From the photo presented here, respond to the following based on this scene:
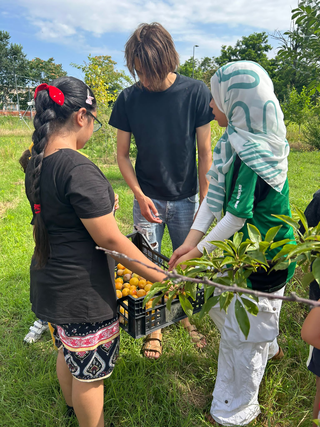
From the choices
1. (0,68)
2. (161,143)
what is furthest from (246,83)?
(0,68)

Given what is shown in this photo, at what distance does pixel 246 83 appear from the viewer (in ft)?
4.52

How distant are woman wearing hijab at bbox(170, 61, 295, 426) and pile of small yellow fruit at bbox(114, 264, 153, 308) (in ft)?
1.58

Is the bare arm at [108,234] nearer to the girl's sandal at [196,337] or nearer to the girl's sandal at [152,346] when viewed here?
the girl's sandal at [152,346]

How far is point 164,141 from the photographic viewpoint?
7.75ft

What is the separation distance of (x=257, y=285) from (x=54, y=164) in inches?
44.1

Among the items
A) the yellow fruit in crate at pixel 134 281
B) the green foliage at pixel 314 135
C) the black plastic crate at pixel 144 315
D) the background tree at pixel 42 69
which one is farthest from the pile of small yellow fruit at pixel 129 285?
the background tree at pixel 42 69

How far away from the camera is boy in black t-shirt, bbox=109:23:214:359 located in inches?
Result: 91.0

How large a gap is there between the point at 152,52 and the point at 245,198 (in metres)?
1.28

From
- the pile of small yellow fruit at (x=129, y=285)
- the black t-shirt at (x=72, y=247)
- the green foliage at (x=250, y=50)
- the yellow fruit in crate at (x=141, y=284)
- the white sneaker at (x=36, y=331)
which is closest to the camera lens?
the black t-shirt at (x=72, y=247)

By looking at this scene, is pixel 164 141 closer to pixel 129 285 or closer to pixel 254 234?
pixel 129 285

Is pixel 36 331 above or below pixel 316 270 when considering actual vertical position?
below

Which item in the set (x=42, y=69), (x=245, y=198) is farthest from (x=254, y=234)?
(x=42, y=69)

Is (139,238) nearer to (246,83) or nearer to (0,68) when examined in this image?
(246,83)

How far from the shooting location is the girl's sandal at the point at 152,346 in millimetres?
2348
